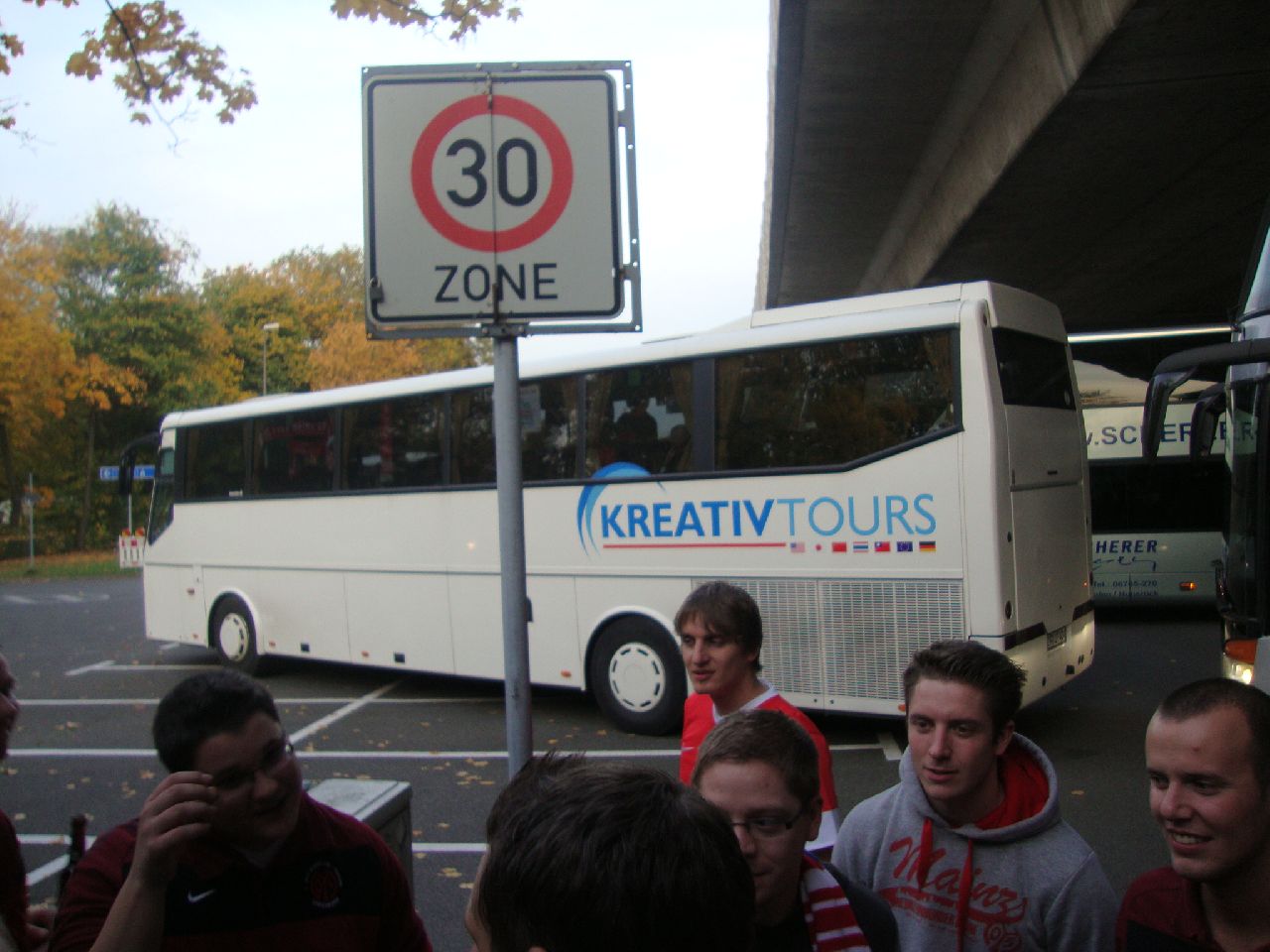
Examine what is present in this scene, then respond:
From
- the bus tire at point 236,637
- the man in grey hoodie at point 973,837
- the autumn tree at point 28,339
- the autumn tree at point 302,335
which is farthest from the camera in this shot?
the autumn tree at point 302,335

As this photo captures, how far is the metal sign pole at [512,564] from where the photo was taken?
8.86 feet

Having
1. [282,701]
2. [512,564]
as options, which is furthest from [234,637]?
[512,564]

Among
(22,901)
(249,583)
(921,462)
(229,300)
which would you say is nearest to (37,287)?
(229,300)

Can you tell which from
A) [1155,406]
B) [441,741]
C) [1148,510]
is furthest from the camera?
[1148,510]

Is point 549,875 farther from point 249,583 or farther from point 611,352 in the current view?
point 249,583

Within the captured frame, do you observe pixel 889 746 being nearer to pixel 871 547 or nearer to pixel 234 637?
pixel 871 547

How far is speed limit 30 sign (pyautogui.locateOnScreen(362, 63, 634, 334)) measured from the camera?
280cm

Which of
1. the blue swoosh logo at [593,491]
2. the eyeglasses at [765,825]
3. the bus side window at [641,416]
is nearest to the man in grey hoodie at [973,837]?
the eyeglasses at [765,825]

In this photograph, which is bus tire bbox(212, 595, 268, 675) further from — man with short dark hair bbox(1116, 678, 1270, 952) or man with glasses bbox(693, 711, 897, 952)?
man with short dark hair bbox(1116, 678, 1270, 952)

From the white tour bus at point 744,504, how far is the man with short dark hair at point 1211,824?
586cm

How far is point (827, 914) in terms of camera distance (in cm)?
193

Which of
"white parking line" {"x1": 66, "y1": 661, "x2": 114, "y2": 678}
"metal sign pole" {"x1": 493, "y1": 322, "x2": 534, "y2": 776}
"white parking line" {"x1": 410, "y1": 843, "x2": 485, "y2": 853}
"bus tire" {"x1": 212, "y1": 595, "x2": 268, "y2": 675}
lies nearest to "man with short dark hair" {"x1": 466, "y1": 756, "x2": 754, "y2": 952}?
"metal sign pole" {"x1": 493, "y1": 322, "x2": 534, "y2": 776}

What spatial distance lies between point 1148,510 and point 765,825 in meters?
14.5

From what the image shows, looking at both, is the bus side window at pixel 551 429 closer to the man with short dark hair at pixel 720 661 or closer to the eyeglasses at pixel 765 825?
the man with short dark hair at pixel 720 661
